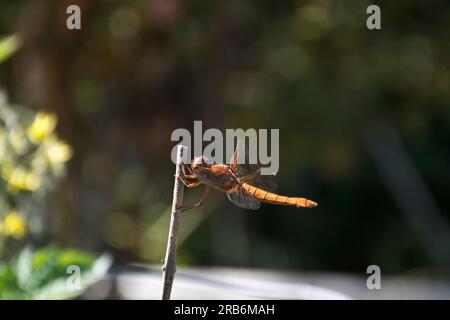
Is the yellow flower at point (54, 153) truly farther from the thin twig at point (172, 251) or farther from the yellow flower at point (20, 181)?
the thin twig at point (172, 251)

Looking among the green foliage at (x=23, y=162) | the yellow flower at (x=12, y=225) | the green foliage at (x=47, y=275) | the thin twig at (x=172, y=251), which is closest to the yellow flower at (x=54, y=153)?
the green foliage at (x=23, y=162)

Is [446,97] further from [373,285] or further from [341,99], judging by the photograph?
[373,285]

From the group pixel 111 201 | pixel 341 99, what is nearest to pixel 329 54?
pixel 341 99

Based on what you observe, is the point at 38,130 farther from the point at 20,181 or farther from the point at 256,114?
the point at 256,114

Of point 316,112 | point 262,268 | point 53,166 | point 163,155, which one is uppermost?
point 316,112

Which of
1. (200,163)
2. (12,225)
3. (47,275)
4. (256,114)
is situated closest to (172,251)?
(200,163)

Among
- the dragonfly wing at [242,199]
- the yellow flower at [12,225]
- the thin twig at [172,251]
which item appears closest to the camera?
the thin twig at [172,251]
